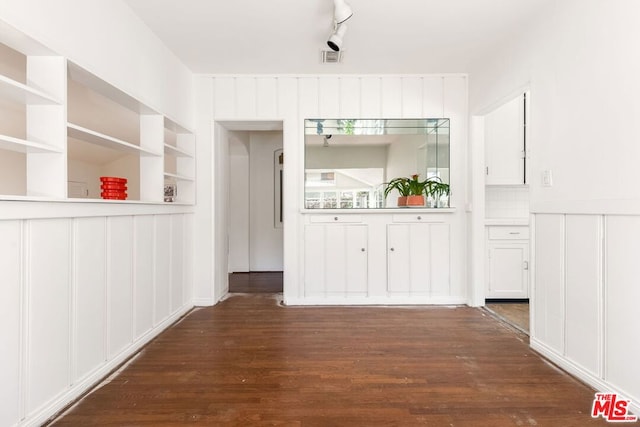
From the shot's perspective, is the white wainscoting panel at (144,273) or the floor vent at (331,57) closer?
the white wainscoting panel at (144,273)

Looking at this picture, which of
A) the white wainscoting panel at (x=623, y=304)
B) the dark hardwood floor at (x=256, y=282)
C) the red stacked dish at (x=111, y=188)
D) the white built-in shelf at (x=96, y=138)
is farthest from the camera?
the dark hardwood floor at (x=256, y=282)

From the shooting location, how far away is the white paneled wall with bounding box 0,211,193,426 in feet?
4.59

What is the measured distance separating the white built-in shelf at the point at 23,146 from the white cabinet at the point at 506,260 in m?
3.69

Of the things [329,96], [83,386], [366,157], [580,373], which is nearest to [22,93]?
[83,386]

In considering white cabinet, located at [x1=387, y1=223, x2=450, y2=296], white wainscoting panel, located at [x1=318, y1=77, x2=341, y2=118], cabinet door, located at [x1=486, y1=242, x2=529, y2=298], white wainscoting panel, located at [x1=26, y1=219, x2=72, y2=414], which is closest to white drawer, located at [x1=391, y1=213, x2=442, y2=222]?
white cabinet, located at [x1=387, y1=223, x2=450, y2=296]

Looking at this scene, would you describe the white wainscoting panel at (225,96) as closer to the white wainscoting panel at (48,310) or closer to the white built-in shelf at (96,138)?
the white built-in shelf at (96,138)

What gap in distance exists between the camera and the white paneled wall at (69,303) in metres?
1.40

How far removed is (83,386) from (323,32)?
116 inches

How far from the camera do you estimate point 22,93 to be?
4.77 ft

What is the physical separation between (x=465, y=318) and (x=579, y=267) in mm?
1272

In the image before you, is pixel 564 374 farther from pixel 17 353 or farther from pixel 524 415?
Answer: pixel 17 353

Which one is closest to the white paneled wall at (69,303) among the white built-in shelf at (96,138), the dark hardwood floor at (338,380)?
the dark hardwood floor at (338,380)

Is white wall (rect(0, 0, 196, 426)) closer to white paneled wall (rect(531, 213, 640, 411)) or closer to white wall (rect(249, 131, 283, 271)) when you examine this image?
white wall (rect(249, 131, 283, 271))

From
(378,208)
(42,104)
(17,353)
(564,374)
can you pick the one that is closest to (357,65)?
(378,208)
